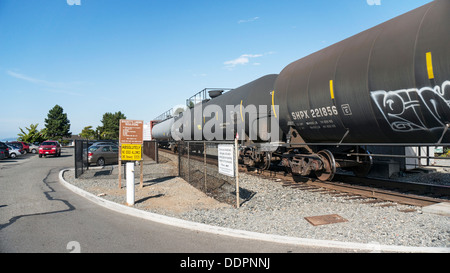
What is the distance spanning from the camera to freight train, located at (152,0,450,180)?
5.56 meters

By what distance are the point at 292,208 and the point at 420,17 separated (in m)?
5.22

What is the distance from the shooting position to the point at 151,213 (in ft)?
22.0

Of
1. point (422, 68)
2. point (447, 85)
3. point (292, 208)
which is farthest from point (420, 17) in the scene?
point (292, 208)

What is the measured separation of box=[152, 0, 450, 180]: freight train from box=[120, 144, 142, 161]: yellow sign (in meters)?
4.66

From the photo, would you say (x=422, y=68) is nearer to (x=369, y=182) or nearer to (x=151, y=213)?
(x=369, y=182)

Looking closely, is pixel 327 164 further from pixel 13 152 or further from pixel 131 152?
pixel 13 152

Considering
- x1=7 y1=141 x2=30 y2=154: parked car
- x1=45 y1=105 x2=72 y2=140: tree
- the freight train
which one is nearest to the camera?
the freight train

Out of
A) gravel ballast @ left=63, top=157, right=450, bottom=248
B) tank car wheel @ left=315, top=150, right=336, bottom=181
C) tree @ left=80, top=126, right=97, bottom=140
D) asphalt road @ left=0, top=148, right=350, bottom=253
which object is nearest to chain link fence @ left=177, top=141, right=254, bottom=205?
gravel ballast @ left=63, top=157, right=450, bottom=248

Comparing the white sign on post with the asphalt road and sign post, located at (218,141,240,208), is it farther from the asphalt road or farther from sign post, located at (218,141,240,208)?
the asphalt road

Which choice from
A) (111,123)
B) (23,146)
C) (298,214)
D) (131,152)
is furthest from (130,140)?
(111,123)

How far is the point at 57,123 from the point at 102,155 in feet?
303

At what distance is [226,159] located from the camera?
7816 mm

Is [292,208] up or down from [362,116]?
down

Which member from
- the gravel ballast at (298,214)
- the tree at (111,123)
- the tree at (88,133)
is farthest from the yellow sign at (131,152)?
the tree at (111,123)
